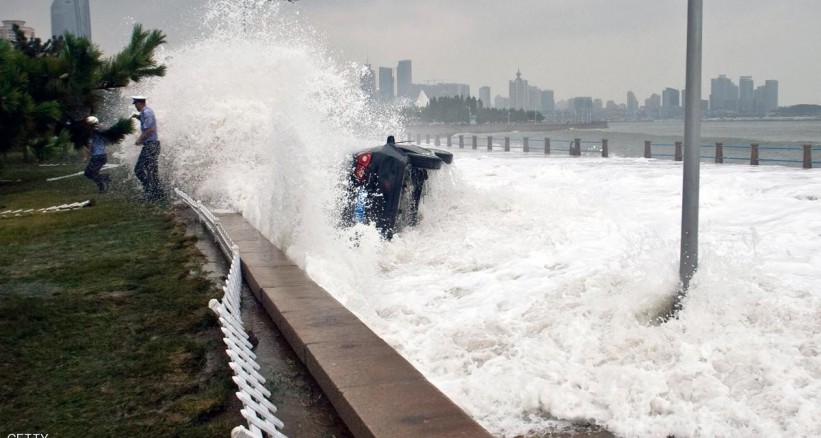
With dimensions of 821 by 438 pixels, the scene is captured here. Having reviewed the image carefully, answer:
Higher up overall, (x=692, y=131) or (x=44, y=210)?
(x=692, y=131)

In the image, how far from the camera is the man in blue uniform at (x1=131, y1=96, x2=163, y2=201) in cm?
1241

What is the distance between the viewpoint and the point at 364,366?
372cm

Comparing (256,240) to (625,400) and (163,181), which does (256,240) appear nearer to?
(625,400)

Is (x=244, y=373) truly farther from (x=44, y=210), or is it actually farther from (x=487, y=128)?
(x=487, y=128)

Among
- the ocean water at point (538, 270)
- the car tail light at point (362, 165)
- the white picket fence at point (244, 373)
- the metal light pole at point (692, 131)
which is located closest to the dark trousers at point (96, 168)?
the ocean water at point (538, 270)

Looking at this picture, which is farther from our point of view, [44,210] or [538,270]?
[44,210]

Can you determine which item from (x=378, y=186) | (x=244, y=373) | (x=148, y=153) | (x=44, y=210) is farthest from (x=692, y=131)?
(x=44, y=210)

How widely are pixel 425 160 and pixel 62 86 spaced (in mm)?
5850

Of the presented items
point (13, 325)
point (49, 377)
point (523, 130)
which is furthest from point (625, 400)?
point (523, 130)

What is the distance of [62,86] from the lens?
15.0 feet

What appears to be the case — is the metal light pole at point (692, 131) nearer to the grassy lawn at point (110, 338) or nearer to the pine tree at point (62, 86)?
the grassy lawn at point (110, 338)

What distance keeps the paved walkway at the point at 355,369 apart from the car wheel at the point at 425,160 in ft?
14.1

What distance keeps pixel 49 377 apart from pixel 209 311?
4.19 feet

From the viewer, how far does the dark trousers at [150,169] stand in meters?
12.5
